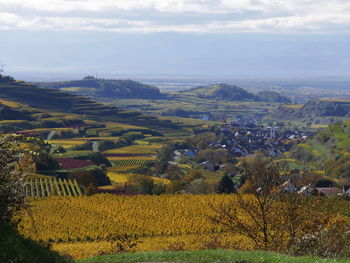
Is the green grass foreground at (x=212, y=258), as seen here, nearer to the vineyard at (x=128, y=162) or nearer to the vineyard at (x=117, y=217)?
the vineyard at (x=117, y=217)

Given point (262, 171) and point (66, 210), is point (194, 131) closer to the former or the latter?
point (66, 210)

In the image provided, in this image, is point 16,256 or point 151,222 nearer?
point 16,256

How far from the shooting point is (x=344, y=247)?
15.7 meters

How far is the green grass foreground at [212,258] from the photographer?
1259 cm

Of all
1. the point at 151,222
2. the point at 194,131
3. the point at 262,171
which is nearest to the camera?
the point at 262,171

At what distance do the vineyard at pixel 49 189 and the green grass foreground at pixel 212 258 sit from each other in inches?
1022

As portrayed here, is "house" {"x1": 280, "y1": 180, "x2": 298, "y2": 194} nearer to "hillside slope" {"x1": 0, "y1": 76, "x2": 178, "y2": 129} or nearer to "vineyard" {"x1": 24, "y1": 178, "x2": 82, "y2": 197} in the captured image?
"vineyard" {"x1": 24, "y1": 178, "x2": 82, "y2": 197}

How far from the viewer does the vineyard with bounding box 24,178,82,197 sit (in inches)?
1606

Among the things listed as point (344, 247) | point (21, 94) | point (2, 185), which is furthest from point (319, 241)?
point (21, 94)

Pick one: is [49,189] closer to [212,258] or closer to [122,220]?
[122,220]

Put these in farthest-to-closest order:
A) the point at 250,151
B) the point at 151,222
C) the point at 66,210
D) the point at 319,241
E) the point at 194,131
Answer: the point at 194,131 → the point at 250,151 → the point at 66,210 → the point at 151,222 → the point at 319,241

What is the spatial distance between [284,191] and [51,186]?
86.3ft

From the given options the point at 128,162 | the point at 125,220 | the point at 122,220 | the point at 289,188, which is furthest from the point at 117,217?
the point at 128,162

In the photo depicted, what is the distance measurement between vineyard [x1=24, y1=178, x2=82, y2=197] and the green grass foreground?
1022 inches
